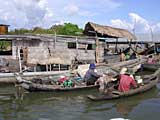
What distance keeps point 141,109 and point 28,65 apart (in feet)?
29.7

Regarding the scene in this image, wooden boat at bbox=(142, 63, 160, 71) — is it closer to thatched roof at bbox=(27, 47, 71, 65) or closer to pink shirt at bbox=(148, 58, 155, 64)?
pink shirt at bbox=(148, 58, 155, 64)

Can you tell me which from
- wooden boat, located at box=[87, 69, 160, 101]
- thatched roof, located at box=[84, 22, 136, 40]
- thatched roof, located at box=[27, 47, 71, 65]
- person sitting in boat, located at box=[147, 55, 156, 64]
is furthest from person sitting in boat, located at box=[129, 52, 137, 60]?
wooden boat, located at box=[87, 69, 160, 101]

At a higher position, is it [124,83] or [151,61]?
[151,61]

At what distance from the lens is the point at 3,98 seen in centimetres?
1515

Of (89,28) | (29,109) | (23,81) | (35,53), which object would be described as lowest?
(29,109)

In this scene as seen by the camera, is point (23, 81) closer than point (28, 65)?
Yes

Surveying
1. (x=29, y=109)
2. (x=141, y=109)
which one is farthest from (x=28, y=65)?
(x=141, y=109)

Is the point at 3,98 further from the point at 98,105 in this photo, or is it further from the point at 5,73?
the point at 98,105

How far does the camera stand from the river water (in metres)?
11.8

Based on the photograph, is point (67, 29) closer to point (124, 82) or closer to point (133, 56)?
point (133, 56)

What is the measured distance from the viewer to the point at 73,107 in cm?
1320

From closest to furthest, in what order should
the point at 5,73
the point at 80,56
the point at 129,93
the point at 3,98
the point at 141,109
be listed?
the point at 141,109
the point at 129,93
the point at 3,98
the point at 5,73
the point at 80,56

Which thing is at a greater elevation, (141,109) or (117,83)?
(117,83)

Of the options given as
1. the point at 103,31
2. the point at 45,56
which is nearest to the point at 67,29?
the point at 103,31
